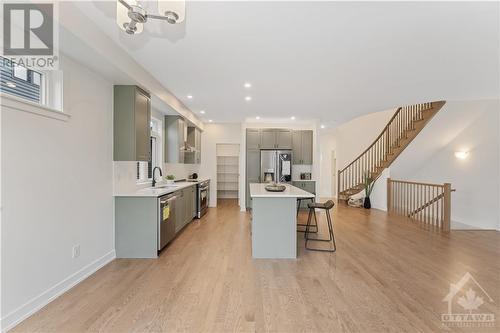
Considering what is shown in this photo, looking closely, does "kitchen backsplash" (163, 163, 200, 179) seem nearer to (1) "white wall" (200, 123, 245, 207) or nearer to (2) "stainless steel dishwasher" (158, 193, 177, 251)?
(1) "white wall" (200, 123, 245, 207)

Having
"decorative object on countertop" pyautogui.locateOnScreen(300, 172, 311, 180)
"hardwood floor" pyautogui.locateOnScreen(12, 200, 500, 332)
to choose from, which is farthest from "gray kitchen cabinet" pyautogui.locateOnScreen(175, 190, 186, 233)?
"decorative object on countertop" pyautogui.locateOnScreen(300, 172, 311, 180)

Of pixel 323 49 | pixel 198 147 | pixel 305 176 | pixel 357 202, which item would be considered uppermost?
pixel 323 49

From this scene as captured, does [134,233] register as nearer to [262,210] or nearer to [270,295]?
[262,210]

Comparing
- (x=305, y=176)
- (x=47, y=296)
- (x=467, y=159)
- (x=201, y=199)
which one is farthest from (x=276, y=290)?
(x=467, y=159)

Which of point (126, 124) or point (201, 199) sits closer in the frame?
point (126, 124)

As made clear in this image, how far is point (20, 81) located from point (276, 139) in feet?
18.7

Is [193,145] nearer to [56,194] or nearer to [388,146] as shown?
[56,194]

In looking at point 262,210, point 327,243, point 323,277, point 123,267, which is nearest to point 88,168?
point 123,267

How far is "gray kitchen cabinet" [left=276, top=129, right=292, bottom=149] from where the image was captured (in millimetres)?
7090

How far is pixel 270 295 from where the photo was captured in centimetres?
248

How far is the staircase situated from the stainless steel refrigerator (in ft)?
9.27

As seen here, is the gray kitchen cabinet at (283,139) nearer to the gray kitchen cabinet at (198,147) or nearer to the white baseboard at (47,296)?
the gray kitchen cabinet at (198,147)

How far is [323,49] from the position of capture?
2.66m

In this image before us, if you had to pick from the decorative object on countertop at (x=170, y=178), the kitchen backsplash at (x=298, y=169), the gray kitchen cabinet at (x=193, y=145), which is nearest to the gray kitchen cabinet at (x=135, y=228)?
the decorative object on countertop at (x=170, y=178)
